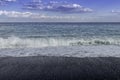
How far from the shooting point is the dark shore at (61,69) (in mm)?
3789

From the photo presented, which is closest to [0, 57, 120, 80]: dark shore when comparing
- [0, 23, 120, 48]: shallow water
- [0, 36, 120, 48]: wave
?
[0, 23, 120, 48]: shallow water

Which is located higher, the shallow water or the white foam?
the white foam

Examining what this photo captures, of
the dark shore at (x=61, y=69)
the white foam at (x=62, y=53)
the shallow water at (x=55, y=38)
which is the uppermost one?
the dark shore at (x=61, y=69)

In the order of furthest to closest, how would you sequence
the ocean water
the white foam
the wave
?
the wave → the ocean water → the white foam

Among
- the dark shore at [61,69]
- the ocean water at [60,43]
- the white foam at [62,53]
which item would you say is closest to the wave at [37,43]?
the ocean water at [60,43]

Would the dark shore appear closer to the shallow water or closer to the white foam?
the white foam

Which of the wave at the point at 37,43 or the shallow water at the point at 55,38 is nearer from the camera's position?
the wave at the point at 37,43

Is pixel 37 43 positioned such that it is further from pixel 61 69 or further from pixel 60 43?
pixel 61 69

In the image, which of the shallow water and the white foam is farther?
the shallow water

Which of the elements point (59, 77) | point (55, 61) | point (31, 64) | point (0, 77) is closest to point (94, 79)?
point (59, 77)

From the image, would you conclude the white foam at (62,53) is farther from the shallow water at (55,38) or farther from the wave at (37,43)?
the wave at (37,43)

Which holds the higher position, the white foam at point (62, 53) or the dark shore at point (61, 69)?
the dark shore at point (61, 69)

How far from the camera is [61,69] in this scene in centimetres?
394

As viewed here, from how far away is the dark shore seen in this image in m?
3.79
